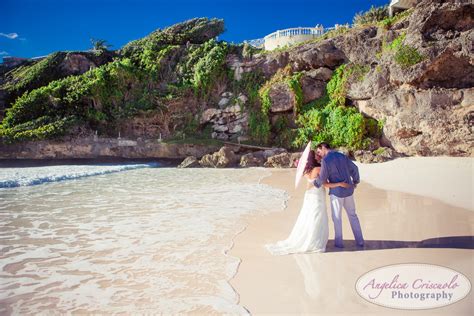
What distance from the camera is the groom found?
16.0ft

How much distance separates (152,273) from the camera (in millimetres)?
4293

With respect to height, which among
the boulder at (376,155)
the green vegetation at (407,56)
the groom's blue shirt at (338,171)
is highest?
the green vegetation at (407,56)

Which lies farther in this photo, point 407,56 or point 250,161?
point 250,161

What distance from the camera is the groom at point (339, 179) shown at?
4.87m

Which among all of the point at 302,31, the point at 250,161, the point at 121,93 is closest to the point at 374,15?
the point at 302,31

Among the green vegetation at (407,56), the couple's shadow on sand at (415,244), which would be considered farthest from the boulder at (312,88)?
the couple's shadow on sand at (415,244)

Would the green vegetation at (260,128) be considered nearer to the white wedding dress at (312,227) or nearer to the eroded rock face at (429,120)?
the eroded rock face at (429,120)

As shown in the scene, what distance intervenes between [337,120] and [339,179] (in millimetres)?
15817

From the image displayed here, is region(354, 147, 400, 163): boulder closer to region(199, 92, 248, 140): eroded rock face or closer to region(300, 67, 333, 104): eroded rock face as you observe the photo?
region(300, 67, 333, 104): eroded rock face

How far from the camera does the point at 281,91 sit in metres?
22.6

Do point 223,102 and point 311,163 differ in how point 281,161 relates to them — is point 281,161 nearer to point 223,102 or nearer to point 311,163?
point 223,102

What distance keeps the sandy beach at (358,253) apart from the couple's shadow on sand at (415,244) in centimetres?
1

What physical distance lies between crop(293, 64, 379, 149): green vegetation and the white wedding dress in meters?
14.5

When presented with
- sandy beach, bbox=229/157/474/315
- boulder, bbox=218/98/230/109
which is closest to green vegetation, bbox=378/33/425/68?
sandy beach, bbox=229/157/474/315
